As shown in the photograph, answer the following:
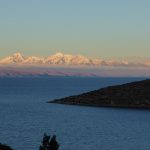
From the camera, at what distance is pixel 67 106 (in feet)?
567

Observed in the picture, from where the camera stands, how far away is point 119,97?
592 ft

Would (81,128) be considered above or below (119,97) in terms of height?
below

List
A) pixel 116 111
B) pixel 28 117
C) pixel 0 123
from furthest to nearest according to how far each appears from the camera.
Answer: pixel 116 111 < pixel 28 117 < pixel 0 123

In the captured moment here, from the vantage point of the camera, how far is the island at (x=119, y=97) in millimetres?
173750

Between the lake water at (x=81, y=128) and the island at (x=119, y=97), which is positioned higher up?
the island at (x=119, y=97)

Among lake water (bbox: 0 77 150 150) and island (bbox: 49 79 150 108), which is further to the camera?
island (bbox: 49 79 150 108)

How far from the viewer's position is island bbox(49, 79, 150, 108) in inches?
6841

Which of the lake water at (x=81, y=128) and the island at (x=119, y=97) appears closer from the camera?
the lake water at (x=81, y=128)

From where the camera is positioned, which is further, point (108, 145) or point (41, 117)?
point (41, 117)

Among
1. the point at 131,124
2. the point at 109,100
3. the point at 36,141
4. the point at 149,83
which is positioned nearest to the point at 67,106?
the point at 109,100

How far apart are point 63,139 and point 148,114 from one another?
58.3 m

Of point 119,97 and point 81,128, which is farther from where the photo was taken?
point 119,97

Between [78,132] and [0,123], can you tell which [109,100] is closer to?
[0,123]

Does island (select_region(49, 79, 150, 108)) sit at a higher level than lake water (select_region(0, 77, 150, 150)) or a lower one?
higher
